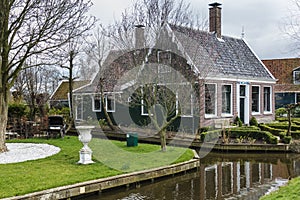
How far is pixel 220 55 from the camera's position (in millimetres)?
20859

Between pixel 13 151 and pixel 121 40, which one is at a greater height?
pixel 121 40

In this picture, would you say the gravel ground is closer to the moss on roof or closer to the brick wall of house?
the moss on roof

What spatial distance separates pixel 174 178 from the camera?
1052 cm

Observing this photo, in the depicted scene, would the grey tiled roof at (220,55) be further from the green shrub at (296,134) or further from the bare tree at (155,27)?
the green shrub at (296,134)

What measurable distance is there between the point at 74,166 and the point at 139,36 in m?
5.35

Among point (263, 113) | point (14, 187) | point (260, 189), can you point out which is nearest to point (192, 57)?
point (260, 189)

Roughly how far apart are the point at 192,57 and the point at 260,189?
19.5 feet

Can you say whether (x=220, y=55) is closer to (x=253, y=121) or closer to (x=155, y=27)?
(x=253, y=121)

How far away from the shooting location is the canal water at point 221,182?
8750mm

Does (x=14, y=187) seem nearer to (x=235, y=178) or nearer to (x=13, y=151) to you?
(x=13, y=151)

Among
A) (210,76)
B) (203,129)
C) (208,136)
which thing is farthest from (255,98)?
(208,136)

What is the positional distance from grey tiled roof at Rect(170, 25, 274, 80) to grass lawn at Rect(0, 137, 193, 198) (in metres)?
3.91

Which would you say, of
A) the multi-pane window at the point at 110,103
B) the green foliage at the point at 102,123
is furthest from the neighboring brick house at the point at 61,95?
the green foliage at the point at 102,123

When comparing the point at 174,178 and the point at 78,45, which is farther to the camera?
the point at 78,45
